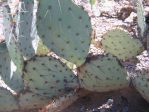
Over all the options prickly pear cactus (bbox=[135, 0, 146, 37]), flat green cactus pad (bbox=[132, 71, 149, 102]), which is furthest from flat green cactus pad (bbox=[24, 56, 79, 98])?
prickly pear cactus (bbox=[135, 0, 146, 37])

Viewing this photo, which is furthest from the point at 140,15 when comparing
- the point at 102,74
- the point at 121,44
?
the point at 102,74

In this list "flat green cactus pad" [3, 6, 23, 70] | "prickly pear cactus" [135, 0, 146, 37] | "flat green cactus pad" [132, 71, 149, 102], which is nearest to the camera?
"flat green cactus pad" [3, 6, 23, 70]

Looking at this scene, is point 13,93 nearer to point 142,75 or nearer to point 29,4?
point 29,4

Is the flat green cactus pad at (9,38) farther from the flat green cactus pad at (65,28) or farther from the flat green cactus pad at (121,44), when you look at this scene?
the flat green cactus pad at (121,44)

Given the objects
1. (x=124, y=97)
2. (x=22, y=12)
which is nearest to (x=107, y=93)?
(x=124, y=97)

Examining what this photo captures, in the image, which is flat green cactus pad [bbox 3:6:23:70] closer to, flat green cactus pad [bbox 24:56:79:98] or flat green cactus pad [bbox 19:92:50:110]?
flat green cactus pad [bbox 24:56:79:98]

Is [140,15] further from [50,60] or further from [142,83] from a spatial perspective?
[50,60]
